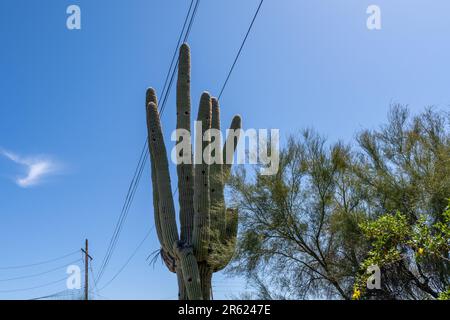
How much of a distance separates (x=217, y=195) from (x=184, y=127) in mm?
1766

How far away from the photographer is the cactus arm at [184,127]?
11.6 metres

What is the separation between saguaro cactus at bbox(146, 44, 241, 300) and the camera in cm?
1091

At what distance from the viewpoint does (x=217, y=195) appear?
38.3ft

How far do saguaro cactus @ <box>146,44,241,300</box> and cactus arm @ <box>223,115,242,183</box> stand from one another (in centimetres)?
2

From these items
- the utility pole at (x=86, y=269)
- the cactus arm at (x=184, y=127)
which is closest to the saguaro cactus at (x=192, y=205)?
the cactus arm at (x=184, y=127)

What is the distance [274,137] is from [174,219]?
299 centimetres

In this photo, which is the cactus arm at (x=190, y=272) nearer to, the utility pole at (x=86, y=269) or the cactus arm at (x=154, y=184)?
the cactus arm at (x=154, y=184)

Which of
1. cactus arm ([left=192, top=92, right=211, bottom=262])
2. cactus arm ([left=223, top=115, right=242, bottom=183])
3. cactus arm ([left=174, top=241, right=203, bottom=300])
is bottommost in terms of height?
cactus arm ([left=174, top=241, right=203, bottom=300])

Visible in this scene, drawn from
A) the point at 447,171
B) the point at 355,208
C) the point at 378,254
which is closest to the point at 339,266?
the point at 355,208

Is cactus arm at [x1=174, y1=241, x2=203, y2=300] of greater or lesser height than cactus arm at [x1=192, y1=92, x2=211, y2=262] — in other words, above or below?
below

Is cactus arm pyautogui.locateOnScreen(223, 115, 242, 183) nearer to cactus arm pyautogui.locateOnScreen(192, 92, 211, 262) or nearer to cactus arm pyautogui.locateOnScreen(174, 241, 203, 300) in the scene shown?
cactus arm pyautogui.locateOnScreen(192, 92, 211, 262)

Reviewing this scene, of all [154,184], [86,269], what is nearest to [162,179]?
[154,184]

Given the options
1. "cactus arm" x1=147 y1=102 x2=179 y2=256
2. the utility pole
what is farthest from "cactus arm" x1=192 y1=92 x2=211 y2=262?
the utility pole

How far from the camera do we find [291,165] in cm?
1131
